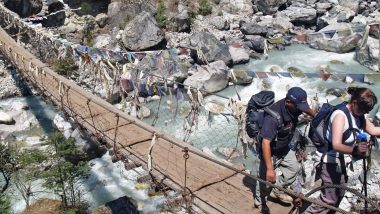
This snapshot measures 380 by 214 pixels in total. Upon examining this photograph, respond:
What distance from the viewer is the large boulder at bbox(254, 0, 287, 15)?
17.8m

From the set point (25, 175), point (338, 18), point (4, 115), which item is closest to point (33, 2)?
point (4, 115)

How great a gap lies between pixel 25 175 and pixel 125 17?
10432mm

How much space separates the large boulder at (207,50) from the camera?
1296 cm

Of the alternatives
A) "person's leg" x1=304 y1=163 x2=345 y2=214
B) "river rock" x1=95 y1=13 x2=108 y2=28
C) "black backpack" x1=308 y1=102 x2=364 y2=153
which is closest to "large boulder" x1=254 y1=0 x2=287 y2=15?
"river rock" x1=95 y1=13 x2=108 y2=28

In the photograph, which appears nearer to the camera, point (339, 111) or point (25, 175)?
point (339, 111)

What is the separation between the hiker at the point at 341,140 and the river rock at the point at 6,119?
872 centimetres

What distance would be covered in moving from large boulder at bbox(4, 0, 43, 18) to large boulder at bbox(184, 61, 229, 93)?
8.32 m

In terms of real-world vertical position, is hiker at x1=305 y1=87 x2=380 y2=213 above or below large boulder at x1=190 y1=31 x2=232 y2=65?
above

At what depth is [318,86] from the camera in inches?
444

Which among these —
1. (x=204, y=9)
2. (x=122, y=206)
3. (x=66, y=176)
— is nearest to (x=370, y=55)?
(x=204, y=9)

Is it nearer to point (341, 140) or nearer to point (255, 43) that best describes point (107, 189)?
point (341, 140)

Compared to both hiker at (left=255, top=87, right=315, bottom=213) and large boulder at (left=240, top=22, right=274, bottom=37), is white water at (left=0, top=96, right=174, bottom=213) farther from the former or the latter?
large boulder at (left=240, top=22, right=274, bottom=37)

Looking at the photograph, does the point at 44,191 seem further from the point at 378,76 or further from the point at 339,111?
the point at 378,76

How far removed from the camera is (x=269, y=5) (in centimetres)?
1784
